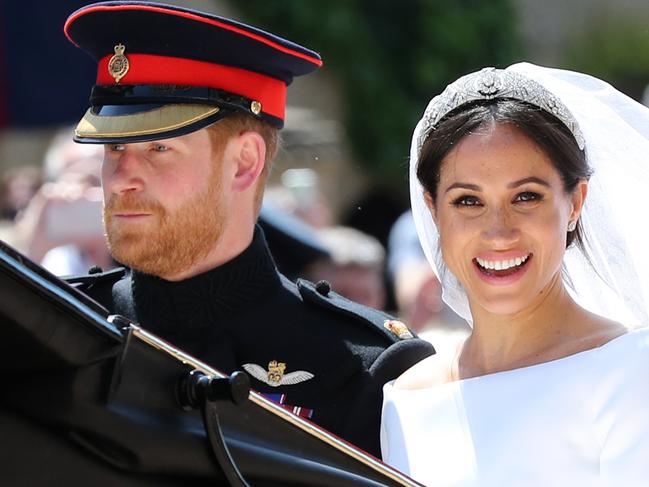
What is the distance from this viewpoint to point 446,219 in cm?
283

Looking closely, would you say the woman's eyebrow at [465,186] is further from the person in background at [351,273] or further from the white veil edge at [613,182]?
the person in background at [351,273]

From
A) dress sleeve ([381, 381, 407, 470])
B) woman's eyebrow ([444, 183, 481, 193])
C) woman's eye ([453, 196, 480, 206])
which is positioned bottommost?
dress sleeve ([381, 381, 407, 470])

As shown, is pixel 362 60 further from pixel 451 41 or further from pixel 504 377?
pixel 504 377

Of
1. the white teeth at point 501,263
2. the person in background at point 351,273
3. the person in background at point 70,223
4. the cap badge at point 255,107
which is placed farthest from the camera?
the person in background at point 351,273

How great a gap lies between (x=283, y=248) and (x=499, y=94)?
3.09 metres

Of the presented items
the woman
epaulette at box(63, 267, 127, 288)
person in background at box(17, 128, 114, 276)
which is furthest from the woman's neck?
person in background at box(17, 128, 114, 276)

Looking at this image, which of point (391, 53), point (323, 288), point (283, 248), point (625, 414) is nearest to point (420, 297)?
point (283, 248)

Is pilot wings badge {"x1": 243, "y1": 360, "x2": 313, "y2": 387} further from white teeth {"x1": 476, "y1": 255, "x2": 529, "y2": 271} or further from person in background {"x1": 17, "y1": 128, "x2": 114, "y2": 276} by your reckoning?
person in background {"x1": 17, "y1": 128, "x2": 114, "y2": 276}

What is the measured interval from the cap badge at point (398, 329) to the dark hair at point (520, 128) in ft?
1.36

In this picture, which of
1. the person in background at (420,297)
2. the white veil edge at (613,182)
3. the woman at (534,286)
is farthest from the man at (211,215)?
the person in background at (420,297)

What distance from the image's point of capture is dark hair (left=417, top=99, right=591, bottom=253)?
2742mm

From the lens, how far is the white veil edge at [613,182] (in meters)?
2.95

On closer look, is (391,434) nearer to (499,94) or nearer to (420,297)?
(499,94)

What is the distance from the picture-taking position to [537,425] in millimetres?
2633
